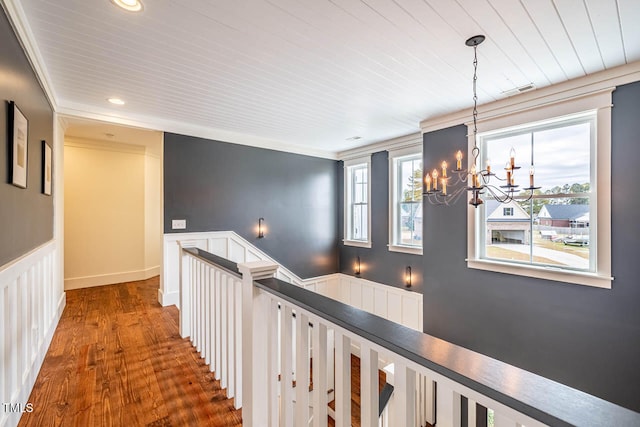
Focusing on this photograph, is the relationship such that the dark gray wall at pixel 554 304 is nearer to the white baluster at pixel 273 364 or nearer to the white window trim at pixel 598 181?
the white window trim at pixel 598 181

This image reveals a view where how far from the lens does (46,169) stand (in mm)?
2600

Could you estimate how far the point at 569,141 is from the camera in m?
2.81

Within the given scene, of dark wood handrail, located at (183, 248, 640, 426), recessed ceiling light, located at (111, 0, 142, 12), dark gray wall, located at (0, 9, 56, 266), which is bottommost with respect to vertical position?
dark wood handrail, located at (183, 248, 640, 426)

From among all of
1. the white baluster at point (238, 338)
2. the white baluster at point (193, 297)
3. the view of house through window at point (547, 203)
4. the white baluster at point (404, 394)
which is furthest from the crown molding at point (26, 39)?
the view of house through window at point (547, 203)

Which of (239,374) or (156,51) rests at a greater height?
(156,51)

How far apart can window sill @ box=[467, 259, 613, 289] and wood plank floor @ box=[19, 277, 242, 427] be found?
290cm

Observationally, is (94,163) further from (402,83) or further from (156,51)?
(402,83)

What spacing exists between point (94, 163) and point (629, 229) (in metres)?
6.99

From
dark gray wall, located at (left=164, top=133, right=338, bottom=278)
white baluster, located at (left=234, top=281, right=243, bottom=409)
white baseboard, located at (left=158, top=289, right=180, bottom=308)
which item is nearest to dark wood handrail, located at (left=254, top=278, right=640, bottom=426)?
white baluster, located at (left=234, top=281, right=243, bottom=409)

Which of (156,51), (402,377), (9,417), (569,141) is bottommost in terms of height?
(9,417)

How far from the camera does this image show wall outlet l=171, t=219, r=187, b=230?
3926 mm

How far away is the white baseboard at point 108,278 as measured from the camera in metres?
4.61

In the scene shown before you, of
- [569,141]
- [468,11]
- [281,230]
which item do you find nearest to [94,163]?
[281,230]

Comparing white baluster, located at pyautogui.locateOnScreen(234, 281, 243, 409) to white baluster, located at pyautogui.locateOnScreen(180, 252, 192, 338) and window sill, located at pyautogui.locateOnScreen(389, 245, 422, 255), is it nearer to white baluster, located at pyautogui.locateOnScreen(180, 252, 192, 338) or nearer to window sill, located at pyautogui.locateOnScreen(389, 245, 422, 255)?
white baluster, located at pyautogui.locateOnScreen(180, 252, 192, 338)
